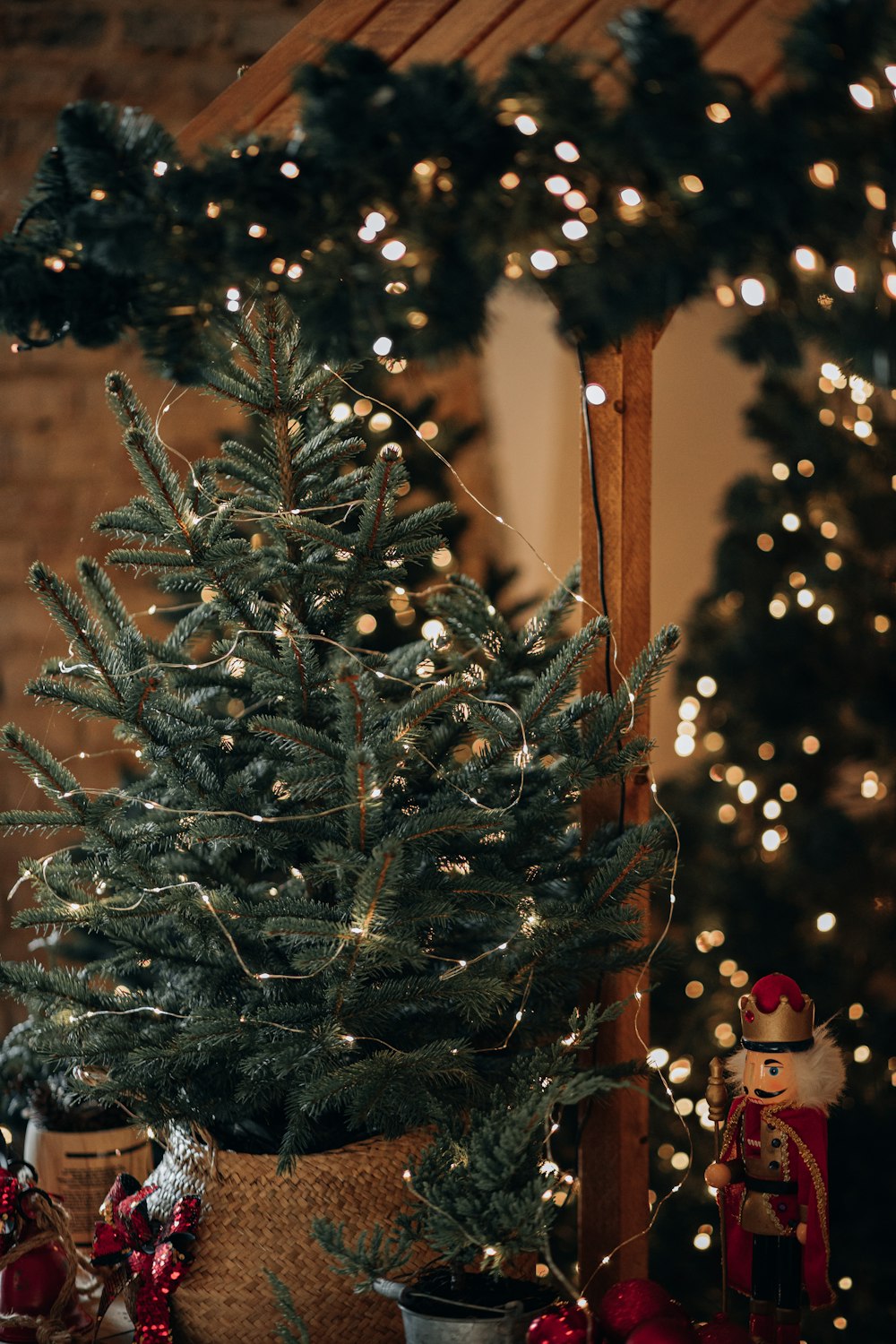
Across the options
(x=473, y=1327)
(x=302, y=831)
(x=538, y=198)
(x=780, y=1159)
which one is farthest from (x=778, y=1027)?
(x=538, y=198)

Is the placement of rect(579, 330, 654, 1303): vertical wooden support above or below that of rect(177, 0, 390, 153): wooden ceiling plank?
below

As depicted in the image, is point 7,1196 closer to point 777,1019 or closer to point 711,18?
point 777,1019

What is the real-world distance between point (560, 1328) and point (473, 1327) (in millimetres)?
80

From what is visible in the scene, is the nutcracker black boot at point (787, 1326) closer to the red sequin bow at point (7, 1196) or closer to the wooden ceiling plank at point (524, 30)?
the red sequin bow at point (7, 1196)

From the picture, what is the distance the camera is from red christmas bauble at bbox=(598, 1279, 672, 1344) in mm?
1193

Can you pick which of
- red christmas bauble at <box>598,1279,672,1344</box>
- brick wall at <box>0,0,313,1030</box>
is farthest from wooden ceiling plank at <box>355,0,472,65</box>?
brick wall at <box>0,0,313,1030</box>

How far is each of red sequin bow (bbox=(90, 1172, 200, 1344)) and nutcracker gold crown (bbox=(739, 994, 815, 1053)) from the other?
60 centimetres

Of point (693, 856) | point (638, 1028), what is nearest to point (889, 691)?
point (693, 856)

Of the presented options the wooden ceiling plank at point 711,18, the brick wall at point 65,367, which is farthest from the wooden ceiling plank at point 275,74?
the brick wall at point 65,367

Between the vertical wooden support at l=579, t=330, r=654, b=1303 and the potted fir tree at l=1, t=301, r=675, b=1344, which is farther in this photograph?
the vertical wooden support at l=579, t=330, r=654, b=1303

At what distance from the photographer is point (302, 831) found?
1.35 meters

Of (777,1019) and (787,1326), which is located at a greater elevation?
(777,1019)

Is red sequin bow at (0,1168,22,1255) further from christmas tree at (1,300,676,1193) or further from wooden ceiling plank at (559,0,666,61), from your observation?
wooden ceiling plank at (559,0,666,61)

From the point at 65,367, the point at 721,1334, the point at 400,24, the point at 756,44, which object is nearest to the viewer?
the point at 756,44
